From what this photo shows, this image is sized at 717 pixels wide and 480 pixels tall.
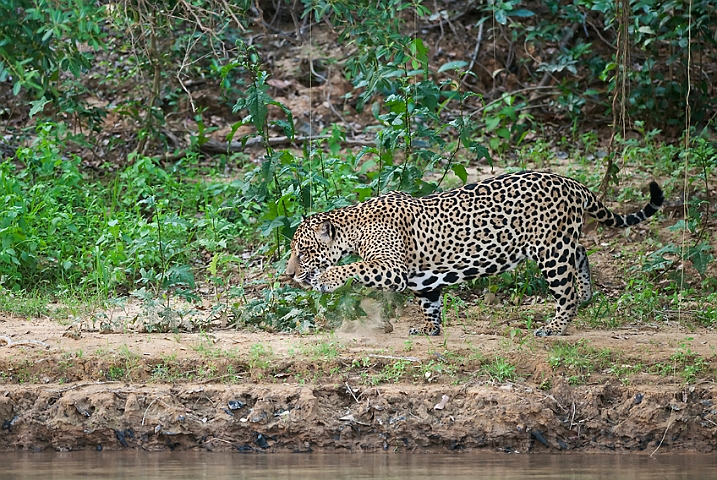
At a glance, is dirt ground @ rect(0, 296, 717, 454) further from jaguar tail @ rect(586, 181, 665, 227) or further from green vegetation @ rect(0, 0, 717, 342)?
jaguar tail @ rect(586, 181, 665, 227)

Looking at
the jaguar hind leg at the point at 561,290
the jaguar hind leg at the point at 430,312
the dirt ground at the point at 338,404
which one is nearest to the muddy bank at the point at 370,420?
the dirt ground at the point at 338,404

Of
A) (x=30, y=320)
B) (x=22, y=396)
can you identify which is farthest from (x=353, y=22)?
(x=22, y=396)

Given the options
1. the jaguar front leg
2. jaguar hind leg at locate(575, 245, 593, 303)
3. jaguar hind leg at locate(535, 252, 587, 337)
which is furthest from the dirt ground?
jaguar hind leg at locate(575, 245, 593, 303)

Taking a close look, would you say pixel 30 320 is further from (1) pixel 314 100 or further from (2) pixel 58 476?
(1) pixel 314 100

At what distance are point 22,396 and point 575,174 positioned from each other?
654cm

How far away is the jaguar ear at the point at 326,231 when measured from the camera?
7.66 meters

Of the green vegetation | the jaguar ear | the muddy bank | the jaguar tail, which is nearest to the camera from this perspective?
the muddy bank

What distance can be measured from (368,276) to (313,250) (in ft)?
1.93

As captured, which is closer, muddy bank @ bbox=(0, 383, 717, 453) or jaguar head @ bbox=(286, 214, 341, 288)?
muddy bank @ bbox=(0, 383, 717, 453)

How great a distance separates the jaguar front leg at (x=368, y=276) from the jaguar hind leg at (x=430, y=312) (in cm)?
53

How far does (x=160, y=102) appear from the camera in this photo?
40.3ft

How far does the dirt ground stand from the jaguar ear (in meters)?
0.94

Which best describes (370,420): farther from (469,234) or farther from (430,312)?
(469,234)

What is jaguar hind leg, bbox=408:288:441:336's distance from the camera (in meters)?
7.95
